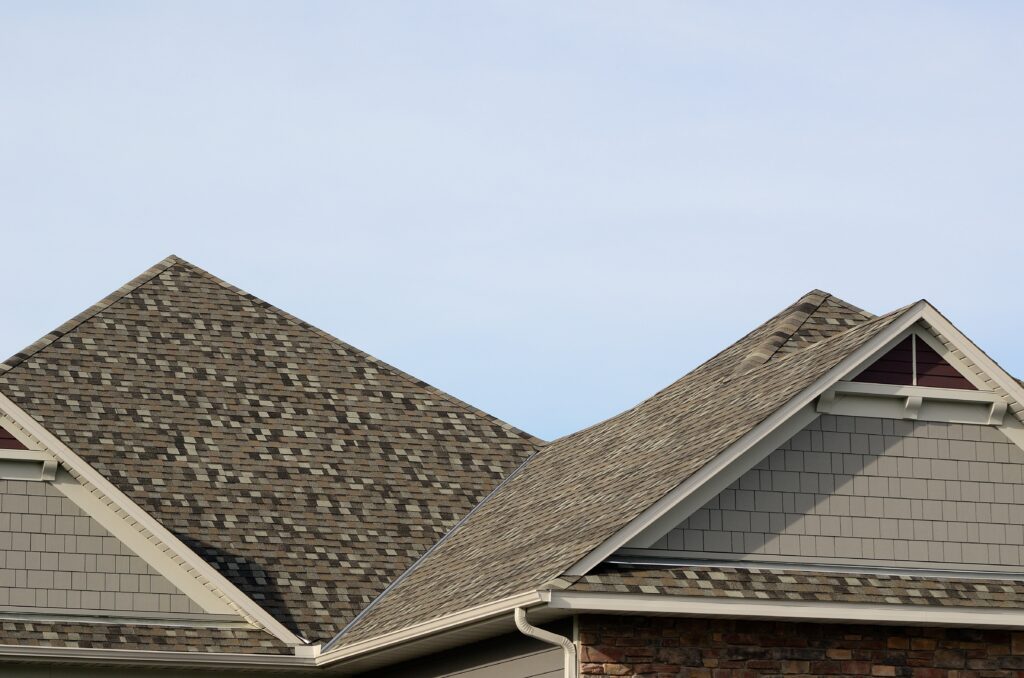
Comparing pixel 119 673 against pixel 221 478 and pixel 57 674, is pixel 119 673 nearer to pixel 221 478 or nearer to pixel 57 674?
pixel 57 674

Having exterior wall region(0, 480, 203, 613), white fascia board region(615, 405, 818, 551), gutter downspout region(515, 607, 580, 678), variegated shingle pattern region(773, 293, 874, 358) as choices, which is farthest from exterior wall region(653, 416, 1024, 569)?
exterior wall region(0, 480, 203, 613)

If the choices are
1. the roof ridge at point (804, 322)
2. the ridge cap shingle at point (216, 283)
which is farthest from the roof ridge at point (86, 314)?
the roof ridge at point (804, 322)

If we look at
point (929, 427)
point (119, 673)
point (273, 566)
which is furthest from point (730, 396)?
point (119, 673)

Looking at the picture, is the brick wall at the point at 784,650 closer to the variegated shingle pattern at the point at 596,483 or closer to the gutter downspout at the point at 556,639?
the gutter downspout at the point at 556,639

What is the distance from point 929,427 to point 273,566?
7792 millimetres

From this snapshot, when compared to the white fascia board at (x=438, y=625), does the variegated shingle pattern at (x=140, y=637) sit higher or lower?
higher

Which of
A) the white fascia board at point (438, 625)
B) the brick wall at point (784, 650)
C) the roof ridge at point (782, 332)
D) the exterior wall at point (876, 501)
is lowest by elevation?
the brick wall at point (784, 650)

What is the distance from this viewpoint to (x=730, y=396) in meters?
18.1

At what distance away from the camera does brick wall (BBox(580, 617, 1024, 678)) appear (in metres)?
14.8

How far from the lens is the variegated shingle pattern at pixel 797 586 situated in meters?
14.8

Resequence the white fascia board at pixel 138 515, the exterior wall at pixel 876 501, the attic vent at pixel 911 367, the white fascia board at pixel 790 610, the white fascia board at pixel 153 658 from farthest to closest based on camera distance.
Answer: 1. the white fascia board at pixel 138 515
2. the white fascia board at pixel 153 658
3. the attic vent at pixel 911 367
4. the exterior wall at pixel 876 501
5. the white fascia board at pixel 790 610

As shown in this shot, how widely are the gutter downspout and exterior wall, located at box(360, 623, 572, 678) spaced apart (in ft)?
1.00

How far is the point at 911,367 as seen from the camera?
16.4 meters

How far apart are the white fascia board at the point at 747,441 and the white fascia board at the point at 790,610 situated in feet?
1.22
